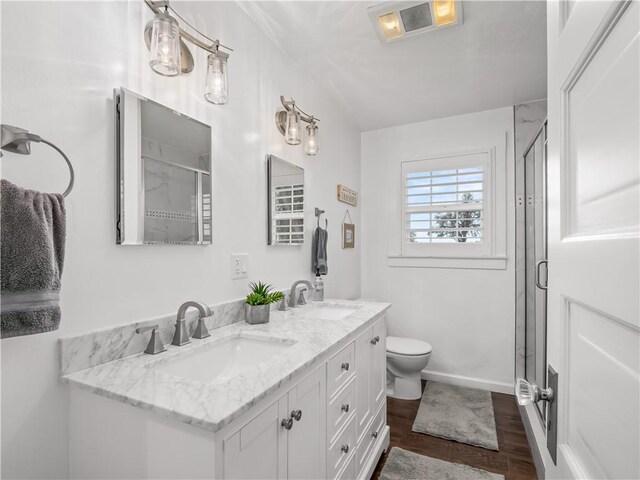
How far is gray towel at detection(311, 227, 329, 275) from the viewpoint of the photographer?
237 cm

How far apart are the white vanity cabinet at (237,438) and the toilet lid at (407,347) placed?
1.30 m

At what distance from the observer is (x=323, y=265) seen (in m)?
2.39

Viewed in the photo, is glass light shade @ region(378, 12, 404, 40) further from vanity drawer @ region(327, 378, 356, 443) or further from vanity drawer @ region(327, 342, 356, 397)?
vanity drawer @ region(327, 378, 356, 443)

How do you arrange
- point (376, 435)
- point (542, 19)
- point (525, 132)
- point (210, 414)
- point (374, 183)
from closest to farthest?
1. point (210, 414)
2. point (542, 19)
3. point (376, 435)
4. point (525, 132)
5. point (374, 183)

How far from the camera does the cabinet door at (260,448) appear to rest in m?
0.81

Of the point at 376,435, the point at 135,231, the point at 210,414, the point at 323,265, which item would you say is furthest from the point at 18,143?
the point at 376,435

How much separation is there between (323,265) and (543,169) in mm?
1490

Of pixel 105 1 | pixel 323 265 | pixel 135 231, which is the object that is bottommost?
pixel 323 265

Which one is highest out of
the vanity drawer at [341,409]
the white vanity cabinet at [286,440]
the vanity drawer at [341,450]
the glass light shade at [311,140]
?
the glass light shade at [311,140]

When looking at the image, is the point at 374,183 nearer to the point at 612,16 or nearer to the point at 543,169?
the point at 543,169

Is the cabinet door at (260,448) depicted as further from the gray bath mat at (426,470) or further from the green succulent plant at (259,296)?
the gray bath mat at (426,470)

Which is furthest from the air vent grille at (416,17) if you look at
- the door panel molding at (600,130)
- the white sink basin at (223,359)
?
the white sink basin at (223,359)

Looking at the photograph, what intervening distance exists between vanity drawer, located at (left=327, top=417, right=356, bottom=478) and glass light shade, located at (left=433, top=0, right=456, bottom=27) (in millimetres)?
2008

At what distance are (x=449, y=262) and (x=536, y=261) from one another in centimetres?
83
